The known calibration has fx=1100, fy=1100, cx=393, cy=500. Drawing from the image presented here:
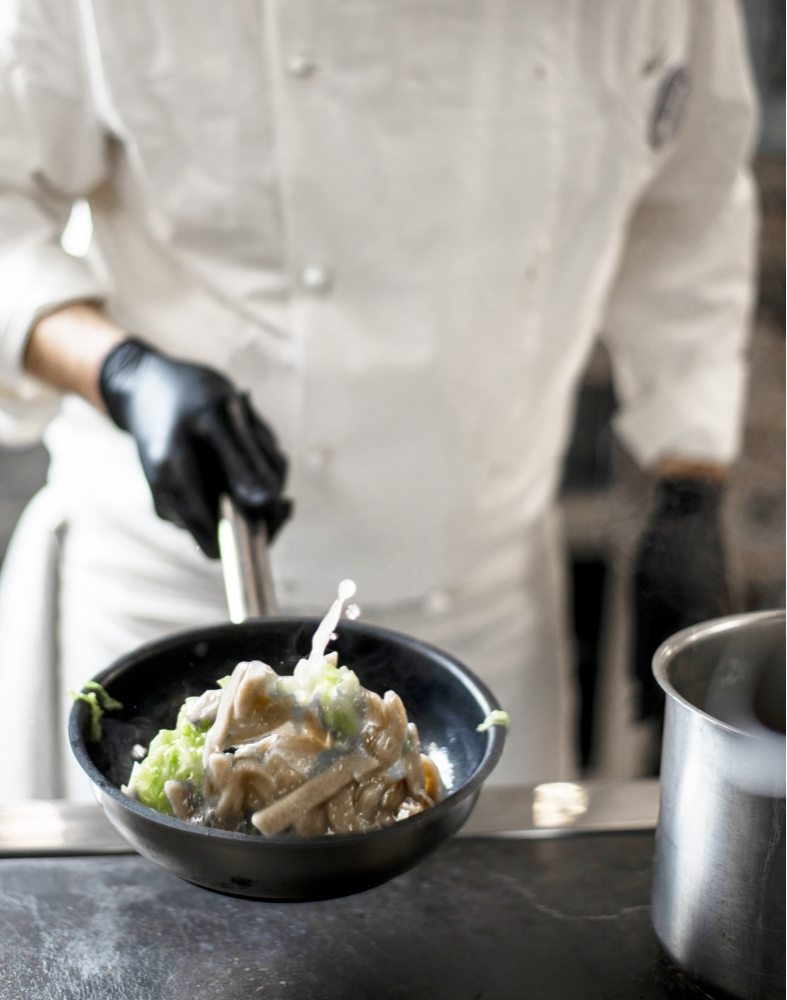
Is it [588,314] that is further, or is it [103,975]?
[588,314]

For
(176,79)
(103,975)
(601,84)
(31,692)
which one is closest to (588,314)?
(601,84)

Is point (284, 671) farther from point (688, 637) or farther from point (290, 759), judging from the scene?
point (688, 637)

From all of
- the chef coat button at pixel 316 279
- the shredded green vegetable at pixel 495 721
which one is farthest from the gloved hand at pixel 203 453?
the shredded green vegetable at pixel 495 721

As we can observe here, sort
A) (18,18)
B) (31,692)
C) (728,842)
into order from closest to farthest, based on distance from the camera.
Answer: (728,842) < (18,18) < (31,692)

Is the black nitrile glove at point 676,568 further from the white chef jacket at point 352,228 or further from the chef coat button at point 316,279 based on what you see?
the chef coat button at point 316,279

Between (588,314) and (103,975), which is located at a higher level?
(588,314)

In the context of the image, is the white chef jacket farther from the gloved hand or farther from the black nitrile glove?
the black nitrile glove

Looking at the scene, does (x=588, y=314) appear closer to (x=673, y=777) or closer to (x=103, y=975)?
(x=673, y=777)

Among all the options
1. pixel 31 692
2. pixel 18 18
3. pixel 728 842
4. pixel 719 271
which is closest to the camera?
pixel 728 842

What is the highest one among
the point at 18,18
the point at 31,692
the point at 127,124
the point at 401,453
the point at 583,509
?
the point at 18,18

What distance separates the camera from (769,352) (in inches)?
102

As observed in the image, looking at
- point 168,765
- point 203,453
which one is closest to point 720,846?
point 168,765

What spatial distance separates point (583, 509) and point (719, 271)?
0.92m

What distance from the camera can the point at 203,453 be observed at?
1305 millimetres
